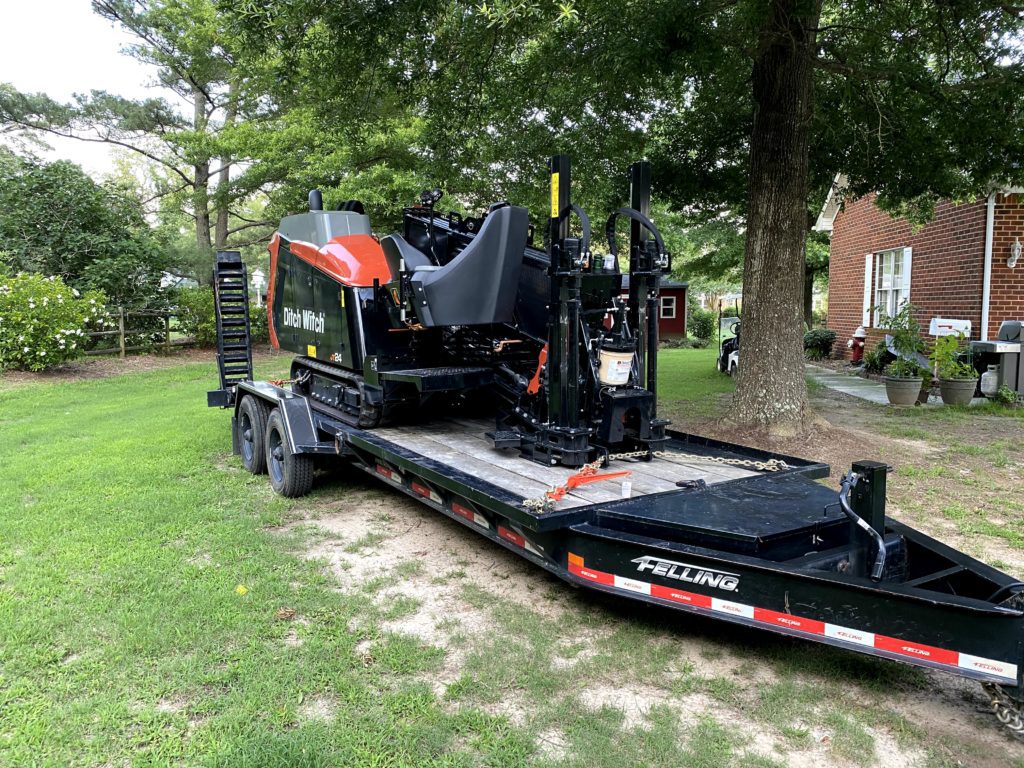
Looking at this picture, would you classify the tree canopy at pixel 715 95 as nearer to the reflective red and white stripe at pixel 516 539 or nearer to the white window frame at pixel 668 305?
the reflective red and white stripe at pixel 516 539

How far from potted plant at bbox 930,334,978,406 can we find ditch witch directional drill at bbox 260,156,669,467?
7.01 meters

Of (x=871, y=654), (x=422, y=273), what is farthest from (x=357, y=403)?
(x=871, y=654)

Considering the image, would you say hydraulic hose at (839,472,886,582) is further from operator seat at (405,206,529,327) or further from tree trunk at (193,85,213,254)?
tree trunk at (193,85,213,254)

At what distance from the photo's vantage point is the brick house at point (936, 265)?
10914 millimetres

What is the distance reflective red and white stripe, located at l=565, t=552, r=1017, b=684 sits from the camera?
101 inches

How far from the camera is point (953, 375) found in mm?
9852

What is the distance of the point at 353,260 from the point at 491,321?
1307mm

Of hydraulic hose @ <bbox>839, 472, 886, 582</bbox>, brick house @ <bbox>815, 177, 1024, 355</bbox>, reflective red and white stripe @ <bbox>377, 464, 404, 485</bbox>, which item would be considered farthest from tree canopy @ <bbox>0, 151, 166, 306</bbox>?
hydraulic hose @ <bbox>839, 472, 886, 582</bbox>

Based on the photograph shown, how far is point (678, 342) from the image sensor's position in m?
28.8

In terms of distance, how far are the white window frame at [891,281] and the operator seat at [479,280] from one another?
440 inches

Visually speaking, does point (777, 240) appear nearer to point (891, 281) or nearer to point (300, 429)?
point (300, 429)

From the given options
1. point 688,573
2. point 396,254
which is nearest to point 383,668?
point 688,573

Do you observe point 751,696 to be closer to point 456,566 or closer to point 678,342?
point 456,566

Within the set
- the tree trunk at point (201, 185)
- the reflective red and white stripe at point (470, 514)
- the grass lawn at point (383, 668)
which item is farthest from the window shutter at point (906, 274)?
the tree trunk at point (201, 185)
